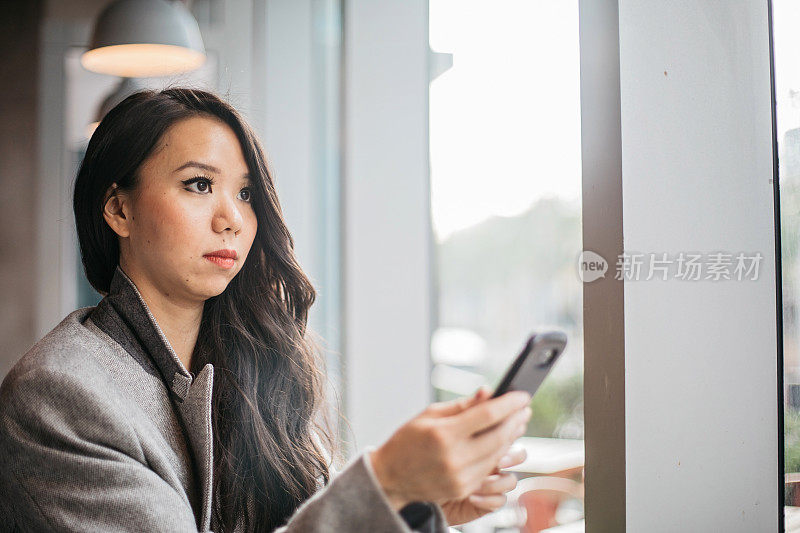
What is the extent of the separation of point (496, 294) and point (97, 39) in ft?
6.51

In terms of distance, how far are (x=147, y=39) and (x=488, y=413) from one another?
4.96ft

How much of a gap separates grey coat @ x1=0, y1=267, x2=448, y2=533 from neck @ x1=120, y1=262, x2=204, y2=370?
0.10 m

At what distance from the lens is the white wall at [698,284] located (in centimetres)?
93

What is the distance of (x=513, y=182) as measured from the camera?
1724 mm

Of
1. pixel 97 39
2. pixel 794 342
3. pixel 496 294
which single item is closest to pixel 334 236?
pixel 97 39

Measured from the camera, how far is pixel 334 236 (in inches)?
74.0

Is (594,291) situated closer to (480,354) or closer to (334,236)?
(334,236)

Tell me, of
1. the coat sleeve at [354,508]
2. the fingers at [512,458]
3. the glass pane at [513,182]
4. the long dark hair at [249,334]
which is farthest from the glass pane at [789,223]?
the long dark hair at [249,334]

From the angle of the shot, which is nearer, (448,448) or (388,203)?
(448,448)

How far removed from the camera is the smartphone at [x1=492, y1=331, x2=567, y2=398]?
61 centimetres

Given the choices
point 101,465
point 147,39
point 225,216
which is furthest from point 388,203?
point 101,465

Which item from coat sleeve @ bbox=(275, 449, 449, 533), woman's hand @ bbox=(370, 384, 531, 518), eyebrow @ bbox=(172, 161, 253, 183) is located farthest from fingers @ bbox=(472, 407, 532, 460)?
eyebrow @ bbox=(172, 161, 253, 183)

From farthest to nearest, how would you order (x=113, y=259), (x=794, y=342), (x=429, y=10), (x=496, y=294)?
(x=496, y=294), (x=429, y=10), (x=113, y=259), (x=794, y=342)

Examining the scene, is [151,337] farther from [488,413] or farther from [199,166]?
[488,413]
